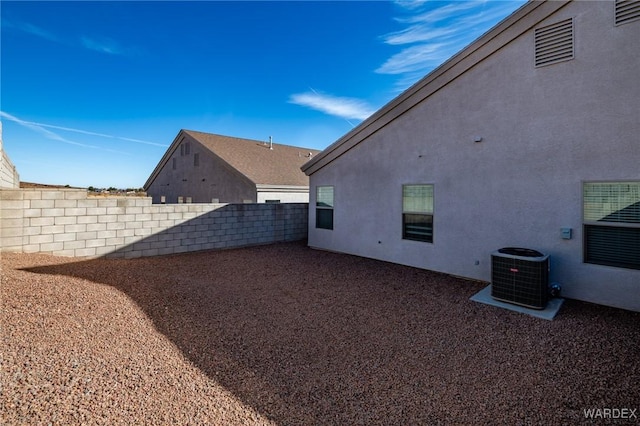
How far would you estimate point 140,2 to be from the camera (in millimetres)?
9023

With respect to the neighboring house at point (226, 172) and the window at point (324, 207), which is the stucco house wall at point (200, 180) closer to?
the neighboring house at point (226, 172)

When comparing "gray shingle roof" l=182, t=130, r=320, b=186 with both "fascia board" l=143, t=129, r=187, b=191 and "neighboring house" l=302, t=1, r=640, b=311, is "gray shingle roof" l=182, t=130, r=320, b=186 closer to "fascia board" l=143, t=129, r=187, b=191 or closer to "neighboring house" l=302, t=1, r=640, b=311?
"fascia board" l=143, t=129, r=187, b=191

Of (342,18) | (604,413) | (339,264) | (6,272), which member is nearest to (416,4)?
(342,18)

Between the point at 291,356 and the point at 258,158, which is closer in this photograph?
the point at 291,356

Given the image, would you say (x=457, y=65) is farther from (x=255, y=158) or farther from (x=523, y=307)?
(x=255, y=158)

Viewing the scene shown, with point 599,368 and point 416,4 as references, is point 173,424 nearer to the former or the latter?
point 599,368

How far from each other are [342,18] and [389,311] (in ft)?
33.1

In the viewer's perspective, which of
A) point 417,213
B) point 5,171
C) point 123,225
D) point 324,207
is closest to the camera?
point 417,213

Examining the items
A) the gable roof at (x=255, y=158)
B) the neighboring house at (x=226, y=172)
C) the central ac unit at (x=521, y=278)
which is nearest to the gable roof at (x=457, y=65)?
the central ac unit at (x=521, y=278)

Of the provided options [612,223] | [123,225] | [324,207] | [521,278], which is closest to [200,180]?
[123,225]

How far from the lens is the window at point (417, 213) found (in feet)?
23.0

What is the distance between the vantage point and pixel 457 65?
6324 millimetres

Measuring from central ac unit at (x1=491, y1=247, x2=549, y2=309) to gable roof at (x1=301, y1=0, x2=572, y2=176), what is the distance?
424 centimetres

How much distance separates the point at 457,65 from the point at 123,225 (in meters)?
9.71
